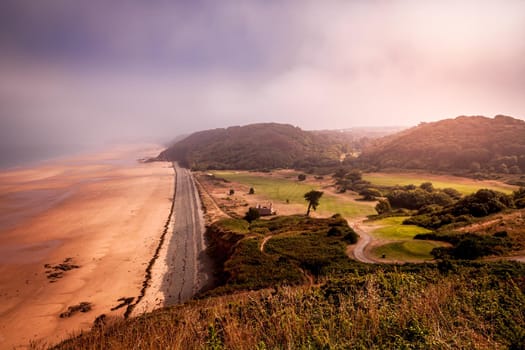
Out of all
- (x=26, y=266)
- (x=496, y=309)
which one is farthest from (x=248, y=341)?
(x=26, y=266)

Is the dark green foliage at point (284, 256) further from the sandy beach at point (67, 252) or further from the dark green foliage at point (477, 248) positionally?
the sandy beach at point (67, 252)

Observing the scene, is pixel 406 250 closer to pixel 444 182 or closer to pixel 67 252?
pixel 67 252

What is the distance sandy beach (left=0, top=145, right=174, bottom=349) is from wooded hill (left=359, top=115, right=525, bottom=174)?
108m

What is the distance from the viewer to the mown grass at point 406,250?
2111 cm

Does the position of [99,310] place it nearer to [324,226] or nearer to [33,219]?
[324,226]

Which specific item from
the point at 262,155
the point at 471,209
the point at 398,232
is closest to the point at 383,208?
the point at 471,209

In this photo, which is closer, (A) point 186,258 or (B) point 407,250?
(B) point 407,250

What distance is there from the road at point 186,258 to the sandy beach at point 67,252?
287 centimetres

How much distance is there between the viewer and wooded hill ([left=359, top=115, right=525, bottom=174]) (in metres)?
94.4

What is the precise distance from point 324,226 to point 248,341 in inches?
1213

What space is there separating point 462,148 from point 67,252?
5393 inches

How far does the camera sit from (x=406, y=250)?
22422 millimetres

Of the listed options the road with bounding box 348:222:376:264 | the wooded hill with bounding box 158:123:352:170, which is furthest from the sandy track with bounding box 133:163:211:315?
the wooded hill with bounding box 158:123:352:170

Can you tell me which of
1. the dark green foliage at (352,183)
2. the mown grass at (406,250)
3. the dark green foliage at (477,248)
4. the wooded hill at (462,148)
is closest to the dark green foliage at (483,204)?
the dark green foliage at (477,248)
